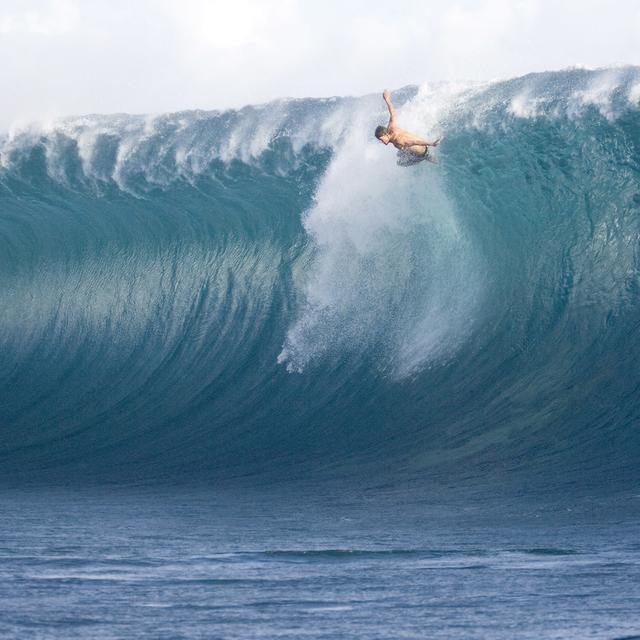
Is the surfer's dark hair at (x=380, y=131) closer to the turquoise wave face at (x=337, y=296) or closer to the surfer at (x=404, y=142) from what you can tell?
the surfer at (x=404, y=142)

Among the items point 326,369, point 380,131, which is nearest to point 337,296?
point 326,369

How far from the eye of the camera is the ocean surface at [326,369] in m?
4.90

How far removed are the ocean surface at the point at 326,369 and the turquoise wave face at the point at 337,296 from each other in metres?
0.03

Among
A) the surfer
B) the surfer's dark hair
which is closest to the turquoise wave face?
the surfer

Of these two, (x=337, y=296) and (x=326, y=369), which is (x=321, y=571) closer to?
(x=326, y=369)

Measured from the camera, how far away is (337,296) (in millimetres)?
12078

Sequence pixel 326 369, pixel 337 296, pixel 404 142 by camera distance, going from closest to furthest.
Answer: pixel 404 142 → pixel 326 369 → pixel 337 296

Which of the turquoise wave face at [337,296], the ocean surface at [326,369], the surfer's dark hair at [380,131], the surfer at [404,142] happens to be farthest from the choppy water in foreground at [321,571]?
the surfer at [404,142]

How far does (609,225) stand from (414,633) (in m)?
8.27

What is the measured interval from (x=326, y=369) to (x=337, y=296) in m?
1.02

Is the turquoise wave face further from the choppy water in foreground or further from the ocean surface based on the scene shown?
the choppy water in foreground

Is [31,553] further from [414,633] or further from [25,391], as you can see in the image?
[25,391]

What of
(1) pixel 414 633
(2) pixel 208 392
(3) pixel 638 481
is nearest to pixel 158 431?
(2) pixel 208 392

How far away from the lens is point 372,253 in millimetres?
12359
